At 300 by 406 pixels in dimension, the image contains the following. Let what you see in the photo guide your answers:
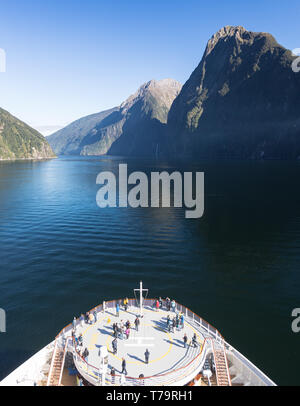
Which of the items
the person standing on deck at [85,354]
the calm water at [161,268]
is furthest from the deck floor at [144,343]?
the calm water at [161,268]

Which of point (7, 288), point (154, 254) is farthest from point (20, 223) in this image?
point (154, 254)

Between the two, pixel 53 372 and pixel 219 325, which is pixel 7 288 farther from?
pixel 219 325

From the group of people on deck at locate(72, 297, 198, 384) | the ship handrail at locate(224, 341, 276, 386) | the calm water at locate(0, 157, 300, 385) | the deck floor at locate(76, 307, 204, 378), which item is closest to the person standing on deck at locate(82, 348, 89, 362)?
the group of people on deck at locate(72, 297, 198, 384)

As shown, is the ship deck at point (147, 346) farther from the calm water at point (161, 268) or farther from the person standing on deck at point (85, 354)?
the calm water at point (161, 268)

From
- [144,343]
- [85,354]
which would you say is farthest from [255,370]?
[85,354]

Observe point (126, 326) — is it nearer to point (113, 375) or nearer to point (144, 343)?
point (144, 343)

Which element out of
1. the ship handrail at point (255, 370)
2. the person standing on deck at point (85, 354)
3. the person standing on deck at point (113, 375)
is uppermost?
the person standing on deck at point (85, 354)

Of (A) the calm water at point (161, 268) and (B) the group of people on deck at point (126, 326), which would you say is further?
(A) the calm water at point (161, 268)
